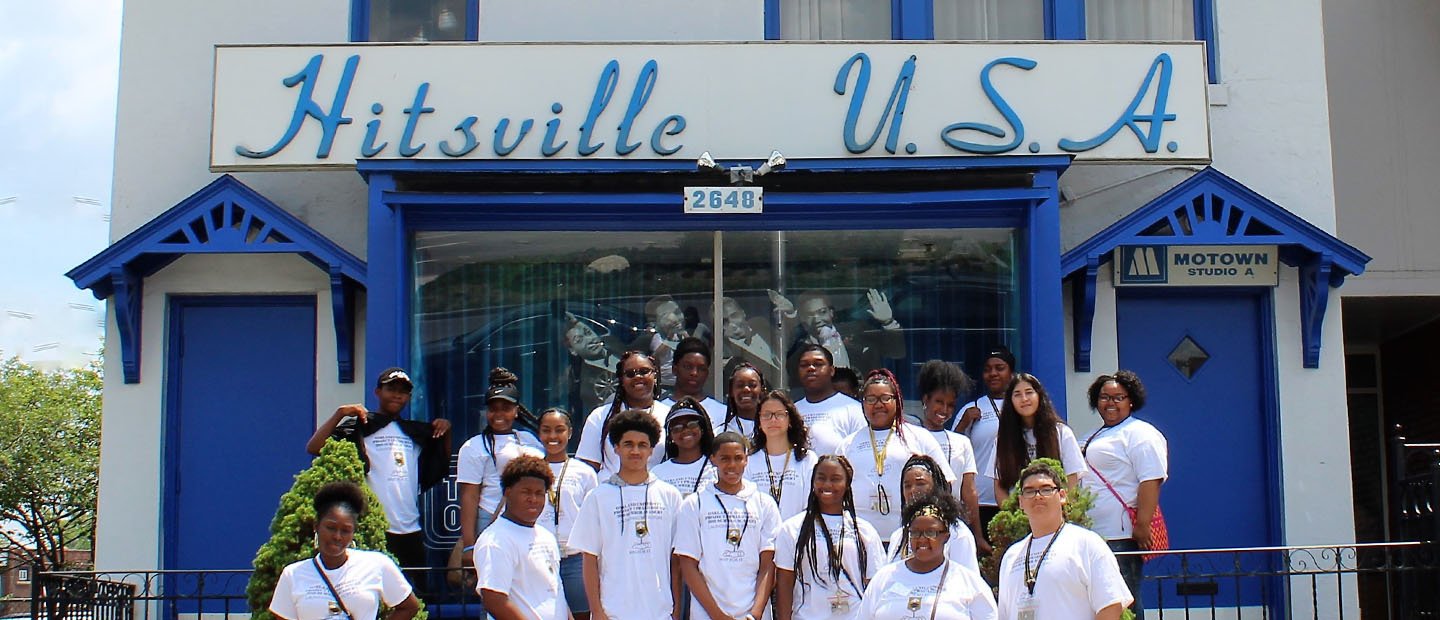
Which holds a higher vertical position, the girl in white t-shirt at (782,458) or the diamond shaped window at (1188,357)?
the diamond shaped window at (1188,357)

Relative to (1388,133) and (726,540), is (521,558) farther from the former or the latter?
(1388,133)

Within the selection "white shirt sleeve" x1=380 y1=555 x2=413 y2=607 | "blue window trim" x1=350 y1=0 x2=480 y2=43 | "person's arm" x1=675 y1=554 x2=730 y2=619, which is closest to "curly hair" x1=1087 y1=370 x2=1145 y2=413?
"person's arm" x1=675 y1=554 x2=730 y2=619

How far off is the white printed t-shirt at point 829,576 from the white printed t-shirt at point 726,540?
17cm

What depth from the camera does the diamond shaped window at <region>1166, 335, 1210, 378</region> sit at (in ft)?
38.2

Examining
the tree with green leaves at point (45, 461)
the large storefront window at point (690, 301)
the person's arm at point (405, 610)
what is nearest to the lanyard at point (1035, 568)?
the person's arm at point (405, 610)

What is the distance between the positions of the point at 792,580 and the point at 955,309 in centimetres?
388

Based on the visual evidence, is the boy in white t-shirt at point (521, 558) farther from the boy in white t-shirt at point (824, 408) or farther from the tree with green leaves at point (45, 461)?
the tree with green leaves at point (45, 461)

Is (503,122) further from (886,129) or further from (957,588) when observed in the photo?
(957,588)

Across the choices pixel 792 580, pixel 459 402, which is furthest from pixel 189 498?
pixel 792 580

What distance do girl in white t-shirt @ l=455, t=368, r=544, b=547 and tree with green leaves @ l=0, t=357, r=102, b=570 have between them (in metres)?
23.3

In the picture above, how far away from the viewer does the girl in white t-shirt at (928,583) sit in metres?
6.90

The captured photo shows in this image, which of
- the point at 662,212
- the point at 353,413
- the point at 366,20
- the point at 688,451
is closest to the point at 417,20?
the point at 366,20

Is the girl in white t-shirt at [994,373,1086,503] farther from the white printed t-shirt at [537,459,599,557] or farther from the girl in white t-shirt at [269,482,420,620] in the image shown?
the girl in white t-shirt at [269,482,420,620]

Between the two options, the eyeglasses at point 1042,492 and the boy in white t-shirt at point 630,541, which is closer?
the eyeglasses at point 1042,492
